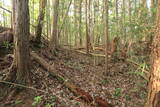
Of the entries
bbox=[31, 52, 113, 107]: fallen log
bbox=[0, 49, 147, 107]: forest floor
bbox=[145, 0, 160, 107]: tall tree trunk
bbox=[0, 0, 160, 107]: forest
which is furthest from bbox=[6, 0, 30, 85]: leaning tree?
bbox=[145, 0, 160, 107]: tall tree trunk

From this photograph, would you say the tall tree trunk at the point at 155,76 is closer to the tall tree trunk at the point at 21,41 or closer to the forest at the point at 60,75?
the forest at the point at 60,75

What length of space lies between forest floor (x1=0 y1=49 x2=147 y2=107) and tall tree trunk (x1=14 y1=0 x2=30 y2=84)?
0.49m

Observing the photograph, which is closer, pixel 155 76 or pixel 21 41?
pixel 155 76

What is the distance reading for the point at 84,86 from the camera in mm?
6324

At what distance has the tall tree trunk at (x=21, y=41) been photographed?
14.7 ft

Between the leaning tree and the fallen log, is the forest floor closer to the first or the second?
the fallen log

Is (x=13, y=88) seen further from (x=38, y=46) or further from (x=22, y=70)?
(x=38, y=46)

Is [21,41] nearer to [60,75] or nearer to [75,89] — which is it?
[60,75]

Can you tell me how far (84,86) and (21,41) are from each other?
3002 mm

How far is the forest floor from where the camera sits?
4507mm

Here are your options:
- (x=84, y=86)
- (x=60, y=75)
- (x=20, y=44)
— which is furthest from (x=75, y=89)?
(x=20, y=44)

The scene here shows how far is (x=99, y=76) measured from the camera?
26.6 feet

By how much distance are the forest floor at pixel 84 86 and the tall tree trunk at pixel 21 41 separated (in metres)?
0.49

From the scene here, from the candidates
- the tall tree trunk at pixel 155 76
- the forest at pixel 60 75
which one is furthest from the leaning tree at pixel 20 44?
the tall tree trunk at pixel 155 76
